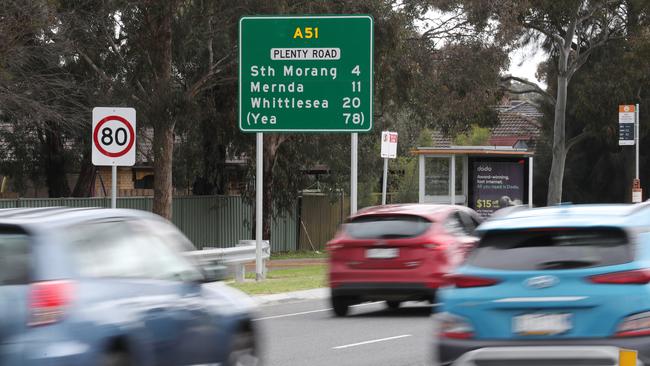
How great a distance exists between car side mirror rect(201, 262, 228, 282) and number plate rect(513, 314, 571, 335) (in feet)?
8.11

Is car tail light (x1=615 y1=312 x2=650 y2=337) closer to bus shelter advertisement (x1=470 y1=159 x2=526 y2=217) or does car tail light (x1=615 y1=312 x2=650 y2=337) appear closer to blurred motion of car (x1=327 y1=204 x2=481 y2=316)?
blurred motion of car (x1=327 y1=204 x2=481 y2=316)

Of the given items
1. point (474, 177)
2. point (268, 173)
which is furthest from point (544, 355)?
point (268, 173)

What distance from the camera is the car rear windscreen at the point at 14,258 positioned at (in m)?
7.39

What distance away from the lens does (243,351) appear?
9.89 m

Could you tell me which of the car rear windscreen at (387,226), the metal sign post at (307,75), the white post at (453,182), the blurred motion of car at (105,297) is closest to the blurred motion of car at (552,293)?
the blurred motion of car at (105,297)

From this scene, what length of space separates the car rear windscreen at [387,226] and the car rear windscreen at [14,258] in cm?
957

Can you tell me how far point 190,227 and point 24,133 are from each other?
6.35m

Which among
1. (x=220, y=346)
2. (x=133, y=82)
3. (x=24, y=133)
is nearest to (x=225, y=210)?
(x=24, y=133)

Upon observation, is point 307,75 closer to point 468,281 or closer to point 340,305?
point 340,305

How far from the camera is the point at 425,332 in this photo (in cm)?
1530

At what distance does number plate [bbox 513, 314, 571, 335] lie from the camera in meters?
8.50

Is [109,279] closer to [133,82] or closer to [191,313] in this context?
[191,313]

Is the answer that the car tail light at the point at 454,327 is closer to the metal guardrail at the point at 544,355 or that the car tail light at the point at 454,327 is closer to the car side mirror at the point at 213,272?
the metal guardrail at the point at 544,355

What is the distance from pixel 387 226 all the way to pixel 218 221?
24.8m
